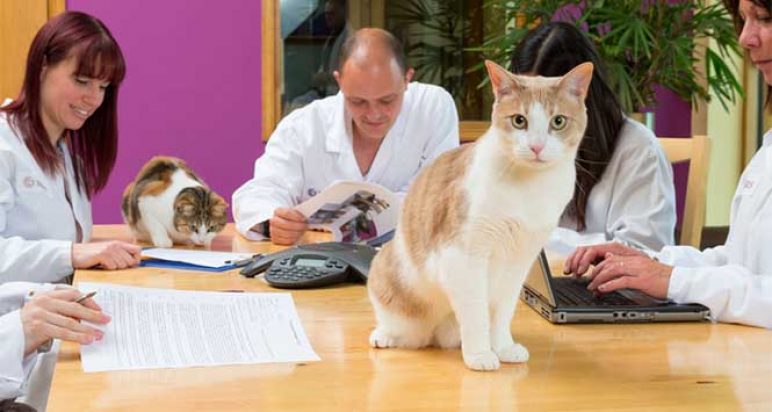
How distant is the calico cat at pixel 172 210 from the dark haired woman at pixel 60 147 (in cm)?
13

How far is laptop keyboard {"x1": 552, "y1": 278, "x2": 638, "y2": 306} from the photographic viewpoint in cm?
141

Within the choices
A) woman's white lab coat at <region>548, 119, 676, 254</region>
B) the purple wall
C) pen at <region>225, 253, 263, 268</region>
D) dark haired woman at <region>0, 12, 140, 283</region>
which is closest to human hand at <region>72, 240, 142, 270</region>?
dark haired woman at <region>0, 12, 140, 283</region>

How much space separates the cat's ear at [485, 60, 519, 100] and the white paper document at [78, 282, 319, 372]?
0.42 meters

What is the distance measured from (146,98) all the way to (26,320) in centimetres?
254

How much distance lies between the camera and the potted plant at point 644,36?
10.9ft

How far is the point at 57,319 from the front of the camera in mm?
1188

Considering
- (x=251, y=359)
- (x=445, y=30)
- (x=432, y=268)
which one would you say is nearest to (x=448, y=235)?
(x=432, y=268)

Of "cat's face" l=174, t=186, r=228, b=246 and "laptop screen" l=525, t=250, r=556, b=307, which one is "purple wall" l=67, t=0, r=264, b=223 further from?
"laptop screen" l=525, t=250, r=556, b=307

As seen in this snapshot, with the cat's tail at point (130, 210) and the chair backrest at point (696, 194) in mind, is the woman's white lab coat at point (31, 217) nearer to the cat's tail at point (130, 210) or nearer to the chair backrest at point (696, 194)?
the cat's tail at point (130, 210)

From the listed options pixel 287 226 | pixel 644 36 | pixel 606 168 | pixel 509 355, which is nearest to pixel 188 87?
pixel 287 226

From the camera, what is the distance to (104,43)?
205cm

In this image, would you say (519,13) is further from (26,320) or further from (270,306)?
(26,320)

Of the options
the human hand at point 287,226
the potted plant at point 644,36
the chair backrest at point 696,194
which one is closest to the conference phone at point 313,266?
the human hand at point 287,226

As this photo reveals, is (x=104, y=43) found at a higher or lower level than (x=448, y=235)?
higher
